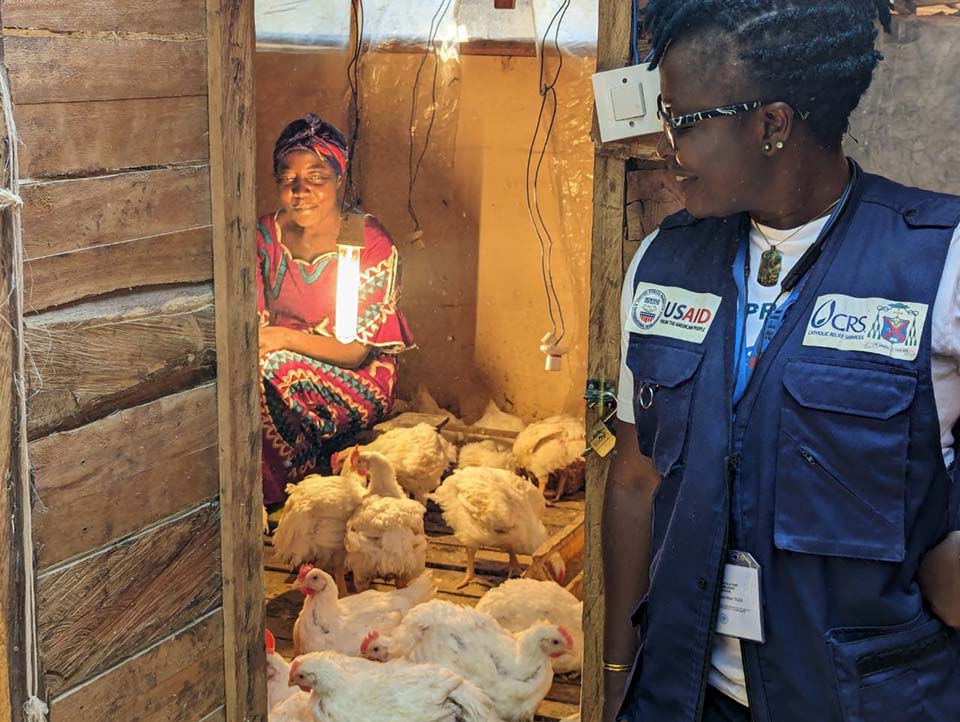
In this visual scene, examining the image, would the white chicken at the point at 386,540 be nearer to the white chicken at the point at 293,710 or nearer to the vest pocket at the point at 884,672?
the white chicken at the point at 293,710

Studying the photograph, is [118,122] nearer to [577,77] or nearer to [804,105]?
[804,105]

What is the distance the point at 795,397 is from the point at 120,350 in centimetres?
126

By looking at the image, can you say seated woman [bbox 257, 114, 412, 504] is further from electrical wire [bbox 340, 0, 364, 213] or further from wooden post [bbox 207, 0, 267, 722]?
wooden post [bbox 207, 0, 267, 722]

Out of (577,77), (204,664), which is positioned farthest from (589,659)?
(577,77)

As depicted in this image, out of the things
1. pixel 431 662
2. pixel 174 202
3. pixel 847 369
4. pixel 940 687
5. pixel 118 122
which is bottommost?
pixel 431 662

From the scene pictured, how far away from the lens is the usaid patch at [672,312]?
2.19 m

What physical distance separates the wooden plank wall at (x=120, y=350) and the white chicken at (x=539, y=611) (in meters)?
2.38

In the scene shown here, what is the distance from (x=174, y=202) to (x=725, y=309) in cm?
111

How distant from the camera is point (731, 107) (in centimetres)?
211

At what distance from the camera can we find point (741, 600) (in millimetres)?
2102

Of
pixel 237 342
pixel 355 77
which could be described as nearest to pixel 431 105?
pixel 355 77

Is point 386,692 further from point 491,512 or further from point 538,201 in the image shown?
point 538,201

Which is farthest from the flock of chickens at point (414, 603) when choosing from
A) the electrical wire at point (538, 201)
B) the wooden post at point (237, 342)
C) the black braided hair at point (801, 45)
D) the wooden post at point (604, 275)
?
the black braided hair at point (801, 45)

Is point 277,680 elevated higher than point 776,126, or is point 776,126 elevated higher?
point 776,126
